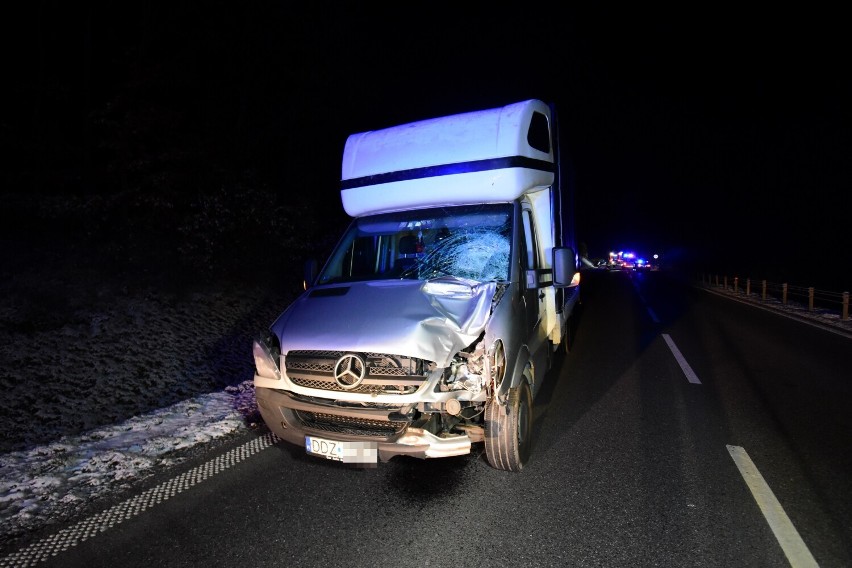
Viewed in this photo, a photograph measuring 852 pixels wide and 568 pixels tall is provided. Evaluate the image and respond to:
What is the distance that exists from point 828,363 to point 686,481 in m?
5.85

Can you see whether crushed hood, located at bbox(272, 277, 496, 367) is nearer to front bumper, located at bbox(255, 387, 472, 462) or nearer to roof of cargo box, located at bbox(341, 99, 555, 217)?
front bumper, located at bbox(255, 387, 472, 462)

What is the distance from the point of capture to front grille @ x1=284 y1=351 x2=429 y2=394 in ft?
10.1

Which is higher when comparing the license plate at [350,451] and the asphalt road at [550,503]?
the license plate at [350,451]

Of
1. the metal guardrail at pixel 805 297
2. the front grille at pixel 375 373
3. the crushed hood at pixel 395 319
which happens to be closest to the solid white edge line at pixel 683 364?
the crushed hood at pixel 395 319

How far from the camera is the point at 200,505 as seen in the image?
3277 mm

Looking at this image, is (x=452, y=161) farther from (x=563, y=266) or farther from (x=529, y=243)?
(x=563, y=266)

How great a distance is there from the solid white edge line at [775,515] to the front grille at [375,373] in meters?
2.40

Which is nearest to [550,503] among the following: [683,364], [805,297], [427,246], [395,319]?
[395,319]

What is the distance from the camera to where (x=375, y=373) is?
3.13 metres

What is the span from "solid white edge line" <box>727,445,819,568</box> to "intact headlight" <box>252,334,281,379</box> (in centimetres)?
347

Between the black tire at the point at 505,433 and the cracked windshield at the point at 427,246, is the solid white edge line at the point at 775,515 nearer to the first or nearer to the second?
the black tire at the point at 505,433

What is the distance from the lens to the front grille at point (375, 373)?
3074 mm

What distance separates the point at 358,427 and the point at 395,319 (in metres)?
0.82

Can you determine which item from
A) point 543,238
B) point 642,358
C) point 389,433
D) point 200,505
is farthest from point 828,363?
point 200,505
